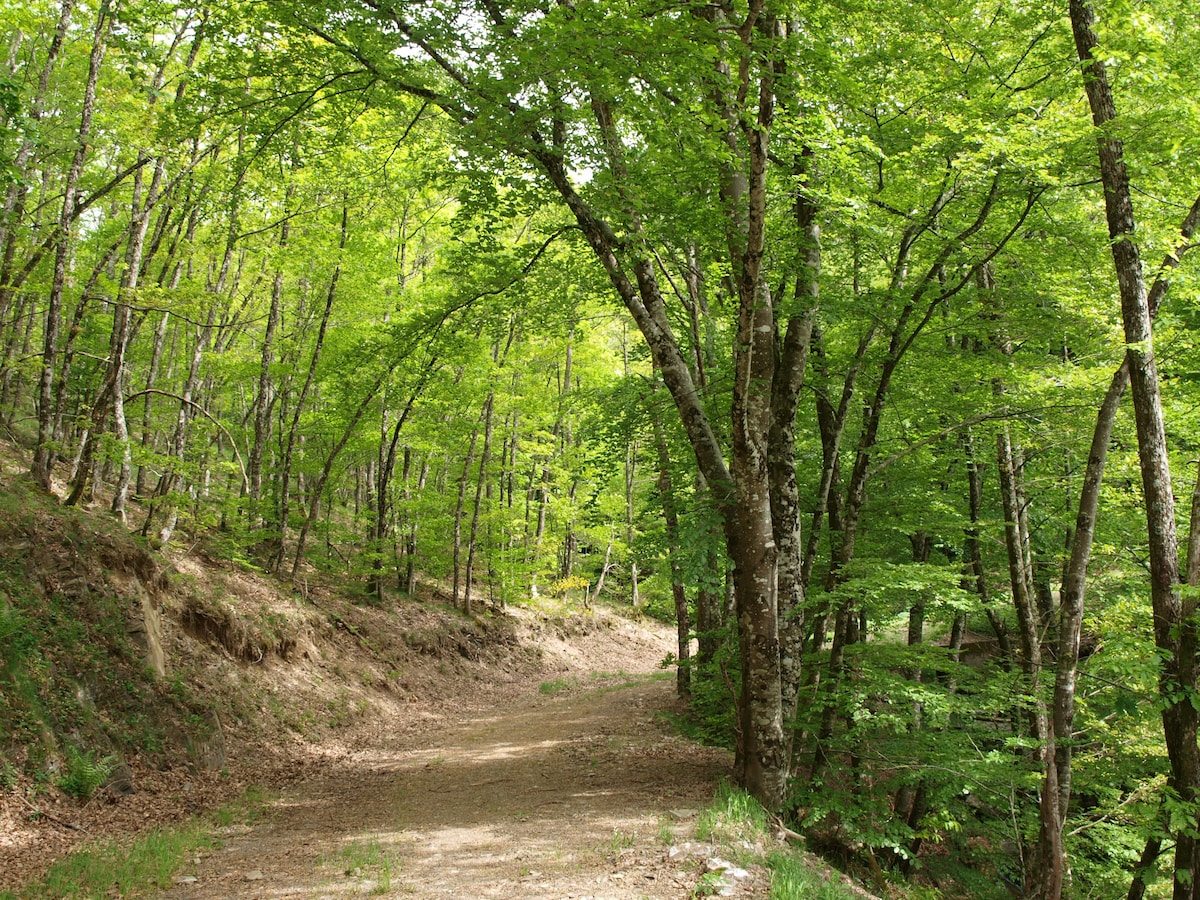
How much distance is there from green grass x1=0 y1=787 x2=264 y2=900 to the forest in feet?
14.5

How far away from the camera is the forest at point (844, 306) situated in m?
6.38

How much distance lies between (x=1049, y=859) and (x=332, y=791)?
7903mm

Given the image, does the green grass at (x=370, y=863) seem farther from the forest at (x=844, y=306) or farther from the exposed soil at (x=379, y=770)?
the forest at (x=844, y=306)

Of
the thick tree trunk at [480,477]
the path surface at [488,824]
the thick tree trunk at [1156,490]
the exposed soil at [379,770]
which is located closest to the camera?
the path surface at [488,824]

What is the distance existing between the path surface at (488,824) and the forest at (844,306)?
137cm

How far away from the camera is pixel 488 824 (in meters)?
6.66

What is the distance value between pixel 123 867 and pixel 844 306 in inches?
312

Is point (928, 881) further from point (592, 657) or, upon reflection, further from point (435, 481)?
point (435, 481)

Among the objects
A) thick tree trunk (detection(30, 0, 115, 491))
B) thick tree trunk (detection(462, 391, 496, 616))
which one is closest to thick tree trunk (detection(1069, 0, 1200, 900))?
thick tree trunk (detection(30, 0, 115, 491))

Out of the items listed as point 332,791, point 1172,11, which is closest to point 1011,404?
point 1172,11

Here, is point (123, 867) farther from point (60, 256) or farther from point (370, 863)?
point (60, 256)

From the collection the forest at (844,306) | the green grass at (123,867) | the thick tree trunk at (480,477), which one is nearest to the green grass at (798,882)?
the forest at (844,306)

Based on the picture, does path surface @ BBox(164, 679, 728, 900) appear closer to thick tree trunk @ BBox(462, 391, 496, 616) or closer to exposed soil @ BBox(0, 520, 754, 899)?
exposed soil @ BBox(0, 520, 754, 899)

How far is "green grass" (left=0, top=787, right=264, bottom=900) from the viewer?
4.77 meters
